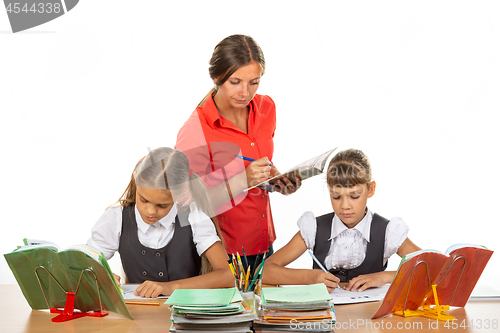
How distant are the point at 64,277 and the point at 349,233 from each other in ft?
3.33

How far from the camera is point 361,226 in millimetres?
1744

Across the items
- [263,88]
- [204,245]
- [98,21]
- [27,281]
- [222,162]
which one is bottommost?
[204,245]

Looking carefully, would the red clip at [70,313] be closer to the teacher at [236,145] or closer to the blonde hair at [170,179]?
the blonde hair at [170,179]

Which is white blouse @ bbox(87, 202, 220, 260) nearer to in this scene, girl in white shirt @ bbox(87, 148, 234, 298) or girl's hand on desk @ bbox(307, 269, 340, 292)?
girl in white shirt @ bbox(87, 148, 234, 298)

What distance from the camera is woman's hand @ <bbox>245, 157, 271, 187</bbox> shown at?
175 centimetres

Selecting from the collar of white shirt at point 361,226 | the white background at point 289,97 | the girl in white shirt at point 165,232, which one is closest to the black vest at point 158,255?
the girl in white shirt at point 165,232

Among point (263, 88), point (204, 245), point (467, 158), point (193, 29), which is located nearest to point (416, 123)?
point (467, 158)

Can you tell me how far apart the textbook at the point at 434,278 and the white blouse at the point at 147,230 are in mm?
714

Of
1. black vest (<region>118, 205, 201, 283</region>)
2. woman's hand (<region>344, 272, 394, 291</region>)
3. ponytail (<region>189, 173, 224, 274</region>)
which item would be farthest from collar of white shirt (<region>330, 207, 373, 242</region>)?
black vest (<region>118, 205, 201, 283</region>)

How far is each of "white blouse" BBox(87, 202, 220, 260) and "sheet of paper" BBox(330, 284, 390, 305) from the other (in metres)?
0.50

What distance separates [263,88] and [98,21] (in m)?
1.11

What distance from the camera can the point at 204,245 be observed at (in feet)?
5.49

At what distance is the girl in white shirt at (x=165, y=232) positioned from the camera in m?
1.67

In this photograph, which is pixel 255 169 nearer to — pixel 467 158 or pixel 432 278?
→ pixel 432 278
